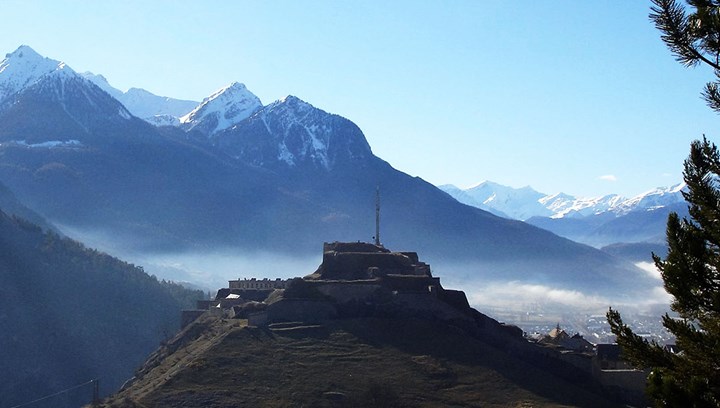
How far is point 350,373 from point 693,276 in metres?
61.8

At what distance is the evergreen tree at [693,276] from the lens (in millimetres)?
26156

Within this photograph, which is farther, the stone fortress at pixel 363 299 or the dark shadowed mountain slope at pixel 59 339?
the dark shadowed mountain slope at pixel 59 339

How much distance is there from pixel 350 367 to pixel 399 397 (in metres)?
6.18

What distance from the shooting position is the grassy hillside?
8362 cm

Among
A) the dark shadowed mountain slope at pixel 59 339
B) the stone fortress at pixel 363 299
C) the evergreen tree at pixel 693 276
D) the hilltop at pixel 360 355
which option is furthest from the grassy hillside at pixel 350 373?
the dark shadowed mountain slope at pixel 59 339

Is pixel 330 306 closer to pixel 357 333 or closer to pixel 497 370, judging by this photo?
pixel 357 333

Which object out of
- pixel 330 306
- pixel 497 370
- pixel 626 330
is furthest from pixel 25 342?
pixel 626 330

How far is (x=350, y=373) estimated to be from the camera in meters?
87.6

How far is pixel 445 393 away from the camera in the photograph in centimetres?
8481

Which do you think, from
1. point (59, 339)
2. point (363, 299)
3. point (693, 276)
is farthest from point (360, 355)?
point (59, 339)

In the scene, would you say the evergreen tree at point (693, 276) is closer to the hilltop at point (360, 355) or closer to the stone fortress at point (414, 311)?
the hilltop at point (360, 355)

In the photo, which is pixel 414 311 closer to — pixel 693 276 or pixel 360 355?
pixel 360 355

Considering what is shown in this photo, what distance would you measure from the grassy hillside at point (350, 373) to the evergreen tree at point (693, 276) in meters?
56.1

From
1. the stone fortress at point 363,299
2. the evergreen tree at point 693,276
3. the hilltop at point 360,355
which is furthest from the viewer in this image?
the stone fortress at point 363,299
